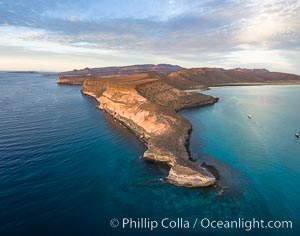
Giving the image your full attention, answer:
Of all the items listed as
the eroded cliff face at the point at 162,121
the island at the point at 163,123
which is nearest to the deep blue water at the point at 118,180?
the island at the point at 163,123

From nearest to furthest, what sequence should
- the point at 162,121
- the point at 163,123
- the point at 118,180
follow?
the point at 118,180, the point at 163,123, the point at 162,121

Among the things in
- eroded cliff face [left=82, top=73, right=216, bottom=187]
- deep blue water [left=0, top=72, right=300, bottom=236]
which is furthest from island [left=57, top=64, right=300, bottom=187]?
deep blue water [left=0, top=72, right=300, bottom=236]

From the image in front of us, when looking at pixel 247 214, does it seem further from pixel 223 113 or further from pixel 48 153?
pixel 223 113

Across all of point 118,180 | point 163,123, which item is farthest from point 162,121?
point 118,180

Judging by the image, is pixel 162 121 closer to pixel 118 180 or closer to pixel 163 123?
pixel 163 123

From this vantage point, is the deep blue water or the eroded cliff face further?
the eroded cliff face

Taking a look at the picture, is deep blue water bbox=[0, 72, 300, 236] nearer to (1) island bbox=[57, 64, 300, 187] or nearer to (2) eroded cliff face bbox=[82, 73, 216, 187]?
(1) island bbox=[57, 64, 300, 187]
